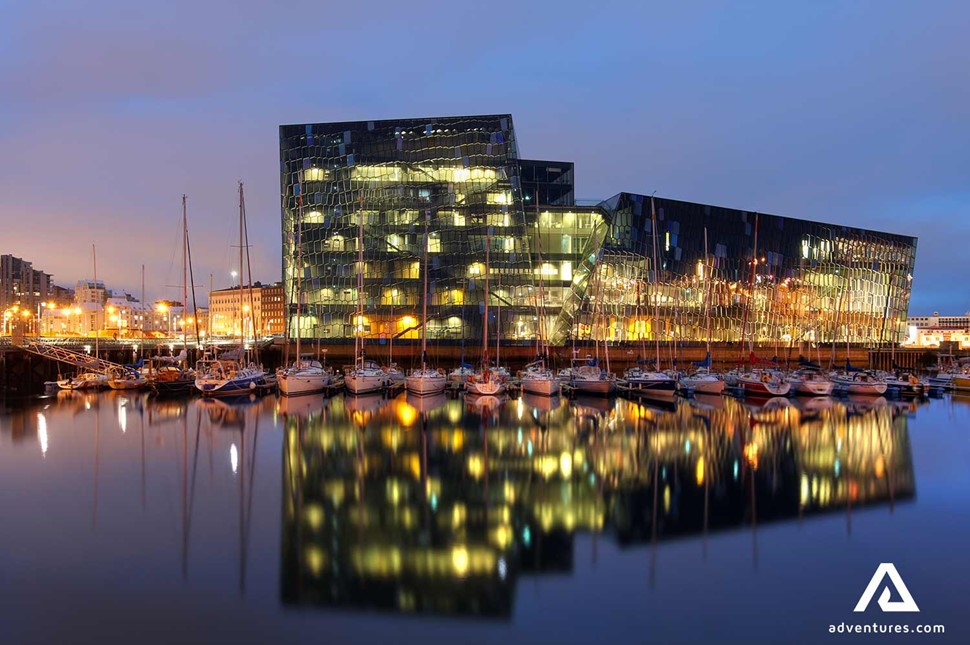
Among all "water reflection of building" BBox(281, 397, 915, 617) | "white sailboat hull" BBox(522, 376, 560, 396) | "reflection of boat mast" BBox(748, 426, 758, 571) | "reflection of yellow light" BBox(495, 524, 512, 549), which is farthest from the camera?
"white sailboat hull" BBox(522, 376, 560, 396)

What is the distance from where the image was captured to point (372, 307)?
245ft

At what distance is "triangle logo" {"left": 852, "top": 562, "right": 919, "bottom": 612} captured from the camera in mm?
11328

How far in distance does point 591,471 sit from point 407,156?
59.1m

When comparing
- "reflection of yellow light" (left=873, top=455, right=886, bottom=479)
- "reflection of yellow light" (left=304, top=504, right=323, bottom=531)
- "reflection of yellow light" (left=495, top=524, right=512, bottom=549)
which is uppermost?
"reflection of yellow light" (left=495, top=524, right=512, bottom=549)

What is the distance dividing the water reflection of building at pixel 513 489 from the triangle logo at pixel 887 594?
3.48 meters

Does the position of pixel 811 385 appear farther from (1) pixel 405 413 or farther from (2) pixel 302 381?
(2) pixel 302 381

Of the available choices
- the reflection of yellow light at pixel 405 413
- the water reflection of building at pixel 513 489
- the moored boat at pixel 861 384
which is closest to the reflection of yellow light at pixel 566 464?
the water reflection of building at pixel 513 489

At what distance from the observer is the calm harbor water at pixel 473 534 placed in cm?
1071

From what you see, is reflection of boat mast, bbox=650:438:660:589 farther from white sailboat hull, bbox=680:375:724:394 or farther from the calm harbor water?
white sailboat hull, bbox=680:375:724:394

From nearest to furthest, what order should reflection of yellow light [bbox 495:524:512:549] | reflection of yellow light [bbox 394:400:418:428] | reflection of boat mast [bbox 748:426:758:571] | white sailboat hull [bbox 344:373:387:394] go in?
reflection of boat mast [bbox 748:426:758:571]
reflection of yellow light [bbox 495:524:512:549]
reflection of yellow light [bbox 394:400:418:428]
white sailboat hull [bbox 344:373:387:394]

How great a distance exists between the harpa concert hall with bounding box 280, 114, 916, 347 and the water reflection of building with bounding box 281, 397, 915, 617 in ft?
132

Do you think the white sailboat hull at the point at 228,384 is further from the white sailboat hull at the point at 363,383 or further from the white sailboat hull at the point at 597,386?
the white sailboat hull at the point at 597,386

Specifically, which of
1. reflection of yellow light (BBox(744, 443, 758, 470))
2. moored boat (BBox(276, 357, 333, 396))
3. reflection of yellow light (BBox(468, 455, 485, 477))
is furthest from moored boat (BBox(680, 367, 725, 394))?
reflection of yellow light (BBox(468, 455, 485, 477))

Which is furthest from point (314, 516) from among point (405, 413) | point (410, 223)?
point (410, 223)
